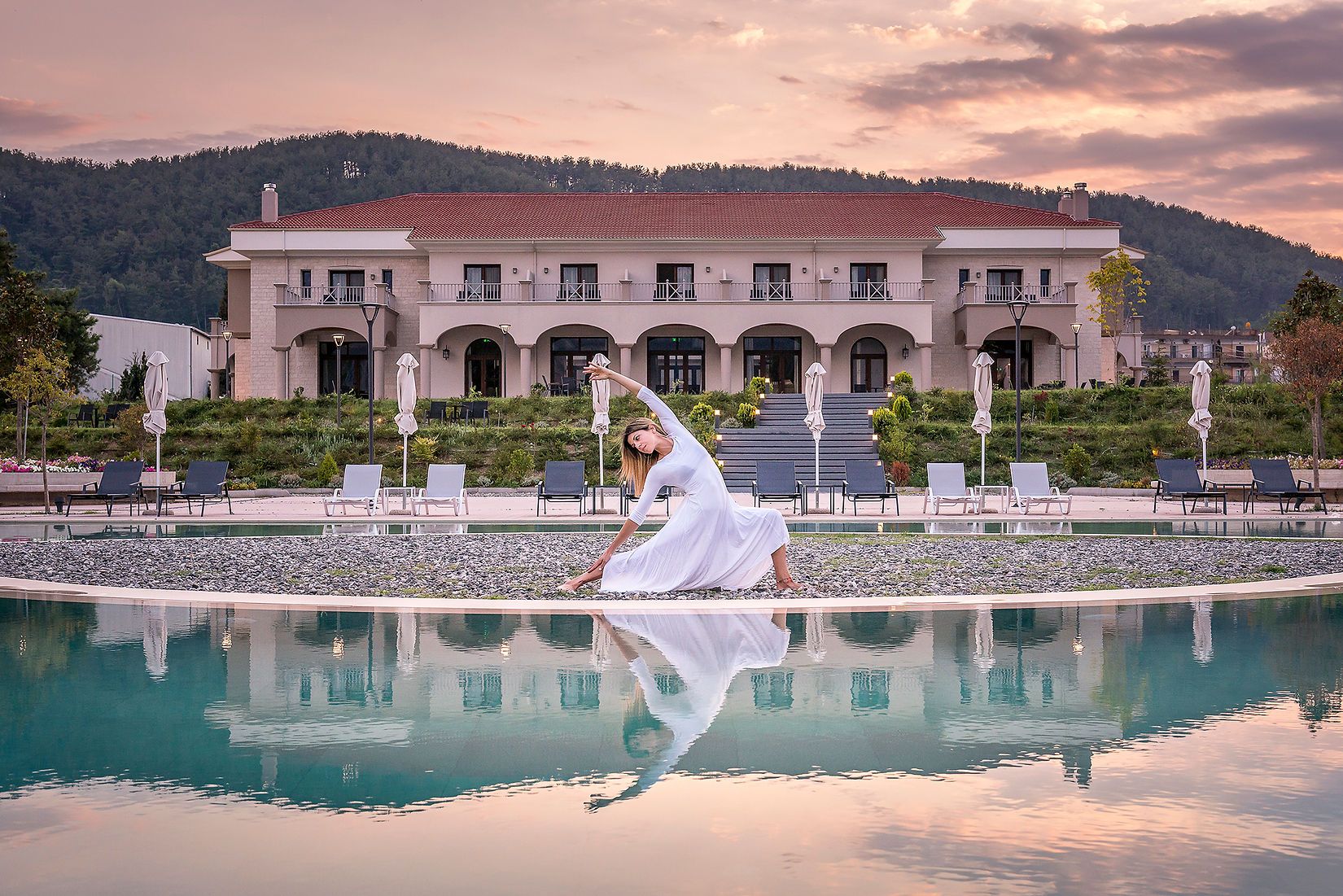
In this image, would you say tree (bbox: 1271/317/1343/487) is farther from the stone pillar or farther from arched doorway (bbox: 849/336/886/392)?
the stone pillar

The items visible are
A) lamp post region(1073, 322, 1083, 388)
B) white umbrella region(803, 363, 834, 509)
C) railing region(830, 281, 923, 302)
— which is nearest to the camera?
white umbrella region(803, 363, 834, 509)

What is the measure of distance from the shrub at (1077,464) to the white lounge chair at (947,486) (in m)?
8.25

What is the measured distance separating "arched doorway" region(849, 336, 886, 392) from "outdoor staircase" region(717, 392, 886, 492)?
5.86 meters

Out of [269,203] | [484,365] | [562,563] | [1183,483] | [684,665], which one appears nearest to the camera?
[684,665]

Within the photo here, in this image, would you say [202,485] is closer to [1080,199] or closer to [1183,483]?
[1183,483]

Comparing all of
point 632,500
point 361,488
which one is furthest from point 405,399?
point 632,500

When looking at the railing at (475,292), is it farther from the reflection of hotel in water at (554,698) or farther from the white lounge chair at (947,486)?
the reflection of hotel in water at (554,698)

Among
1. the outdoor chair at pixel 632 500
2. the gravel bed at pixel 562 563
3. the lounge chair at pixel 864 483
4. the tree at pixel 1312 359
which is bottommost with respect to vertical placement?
the gravel bed at pixel 562 563

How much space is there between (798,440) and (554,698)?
26339 millimetres

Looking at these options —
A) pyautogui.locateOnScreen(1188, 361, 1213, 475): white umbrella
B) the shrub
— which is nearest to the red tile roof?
the shrub

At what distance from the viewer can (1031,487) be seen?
65.8ft

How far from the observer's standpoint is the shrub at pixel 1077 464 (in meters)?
27.5

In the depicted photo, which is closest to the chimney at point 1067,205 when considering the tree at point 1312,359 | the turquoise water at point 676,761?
the tree at point 1312,359

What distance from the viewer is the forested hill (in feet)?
270
